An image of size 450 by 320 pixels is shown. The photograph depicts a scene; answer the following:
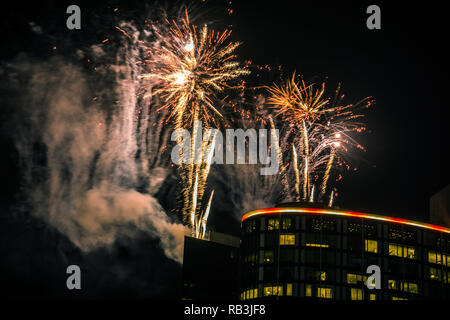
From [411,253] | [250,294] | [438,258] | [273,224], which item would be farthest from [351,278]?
[250,294]

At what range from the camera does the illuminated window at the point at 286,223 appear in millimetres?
94250

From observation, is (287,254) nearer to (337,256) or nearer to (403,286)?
(337,256)

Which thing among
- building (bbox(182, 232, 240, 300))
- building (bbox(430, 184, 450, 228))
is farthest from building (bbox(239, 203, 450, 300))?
building (bbox(182, 232, 240, 300))

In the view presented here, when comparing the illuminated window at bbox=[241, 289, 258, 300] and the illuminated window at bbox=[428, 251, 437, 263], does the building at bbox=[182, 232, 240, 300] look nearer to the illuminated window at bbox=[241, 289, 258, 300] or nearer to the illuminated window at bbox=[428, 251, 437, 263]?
the illuminated window at bbox=[241, 289, 258, 300]

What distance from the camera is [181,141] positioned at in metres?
57.3

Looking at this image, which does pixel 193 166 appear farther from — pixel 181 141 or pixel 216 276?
pixel 216 276

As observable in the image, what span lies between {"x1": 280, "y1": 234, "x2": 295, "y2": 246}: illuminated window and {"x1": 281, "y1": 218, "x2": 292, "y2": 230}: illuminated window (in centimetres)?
139

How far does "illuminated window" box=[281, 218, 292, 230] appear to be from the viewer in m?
94.2

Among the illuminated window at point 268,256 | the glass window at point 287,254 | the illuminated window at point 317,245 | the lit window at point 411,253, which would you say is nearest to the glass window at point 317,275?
the glass window at point 287,254

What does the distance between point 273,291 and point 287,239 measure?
8.97 metres

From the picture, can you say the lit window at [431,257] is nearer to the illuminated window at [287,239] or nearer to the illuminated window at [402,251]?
the illuminated window at [402,251]

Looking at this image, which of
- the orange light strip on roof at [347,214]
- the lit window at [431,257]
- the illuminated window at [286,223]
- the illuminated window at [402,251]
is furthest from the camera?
the lit window at [431,257]

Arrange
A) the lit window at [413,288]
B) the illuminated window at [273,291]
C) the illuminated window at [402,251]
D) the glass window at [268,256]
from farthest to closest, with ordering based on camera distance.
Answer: the illuminated window at [402,251] → the glass window at [268,256] → the lit window at [413,288] → the illuminated window at [273,291]
